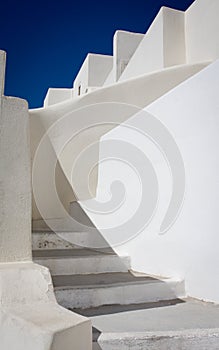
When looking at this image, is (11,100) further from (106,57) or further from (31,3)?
(106,57)

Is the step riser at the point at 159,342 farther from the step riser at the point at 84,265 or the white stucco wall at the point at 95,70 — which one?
the white stucco wall at the point at 95,70

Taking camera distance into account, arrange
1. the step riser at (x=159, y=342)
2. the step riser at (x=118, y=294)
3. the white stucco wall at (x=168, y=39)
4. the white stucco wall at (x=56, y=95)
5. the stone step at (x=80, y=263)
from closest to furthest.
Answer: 1. the step riser at (x=159, y=342)
2. the step riser at (x=118, y=294)
3. the stone step at (x=80, y=263)
4. the white stucco wall at (x=168, y=39)
5. the white stucco wall at (x=56, y=95)

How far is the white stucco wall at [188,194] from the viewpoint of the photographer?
10.2 feet

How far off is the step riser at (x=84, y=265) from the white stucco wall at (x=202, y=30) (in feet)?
16.1

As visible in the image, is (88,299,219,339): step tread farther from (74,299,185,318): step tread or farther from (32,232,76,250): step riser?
(32,232,76,250): step riser

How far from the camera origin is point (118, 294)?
3.01m

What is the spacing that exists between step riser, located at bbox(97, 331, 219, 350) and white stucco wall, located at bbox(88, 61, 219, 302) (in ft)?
2.68

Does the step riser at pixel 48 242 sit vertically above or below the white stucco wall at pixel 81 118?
below

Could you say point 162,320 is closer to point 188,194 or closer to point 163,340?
point 163,340

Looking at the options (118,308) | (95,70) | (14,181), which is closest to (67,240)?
(118,308)

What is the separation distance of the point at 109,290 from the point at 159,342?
3.07ft

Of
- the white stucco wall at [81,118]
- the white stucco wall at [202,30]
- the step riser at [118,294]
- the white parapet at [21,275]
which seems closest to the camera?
the white parapet at [21,275]

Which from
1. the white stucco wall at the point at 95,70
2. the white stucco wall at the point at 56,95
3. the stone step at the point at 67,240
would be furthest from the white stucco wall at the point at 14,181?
the white stucco wall at the point at 56,95

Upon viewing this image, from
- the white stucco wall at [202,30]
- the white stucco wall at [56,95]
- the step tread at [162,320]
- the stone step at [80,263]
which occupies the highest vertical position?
the white stucco wall at [56,95]
